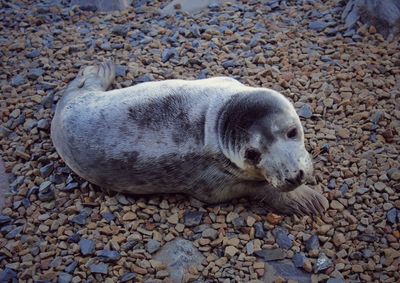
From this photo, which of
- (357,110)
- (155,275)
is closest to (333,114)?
(357,110)

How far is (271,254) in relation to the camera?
346 centimetres

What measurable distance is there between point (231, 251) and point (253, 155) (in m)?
0.60

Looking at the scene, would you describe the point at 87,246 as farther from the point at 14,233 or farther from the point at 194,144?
the point at 194,144

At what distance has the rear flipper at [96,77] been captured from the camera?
14.9 feet

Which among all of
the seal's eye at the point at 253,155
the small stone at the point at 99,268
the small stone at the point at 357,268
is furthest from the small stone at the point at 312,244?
the small stone at the point at 99,268

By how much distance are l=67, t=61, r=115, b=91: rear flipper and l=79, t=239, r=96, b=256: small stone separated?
135 centimetres

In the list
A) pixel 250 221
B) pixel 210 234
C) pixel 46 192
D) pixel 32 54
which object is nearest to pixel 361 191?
pixel 250 221

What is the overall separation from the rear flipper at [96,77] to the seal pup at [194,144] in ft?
2.07

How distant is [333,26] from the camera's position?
17.4ft

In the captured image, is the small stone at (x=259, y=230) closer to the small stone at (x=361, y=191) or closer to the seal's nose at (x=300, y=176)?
the seal's nose at (x=300, y=176)

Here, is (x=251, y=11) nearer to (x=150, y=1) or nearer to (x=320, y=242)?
(x=150, y=1)

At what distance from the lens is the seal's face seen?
3.37m

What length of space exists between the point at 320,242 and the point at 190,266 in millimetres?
816

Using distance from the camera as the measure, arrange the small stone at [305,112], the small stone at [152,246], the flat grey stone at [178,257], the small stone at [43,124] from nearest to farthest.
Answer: the flat grey stone at [178,257] < the small stone at [152,246] < the small stone at [305,112] < the small stone at [43,124]
